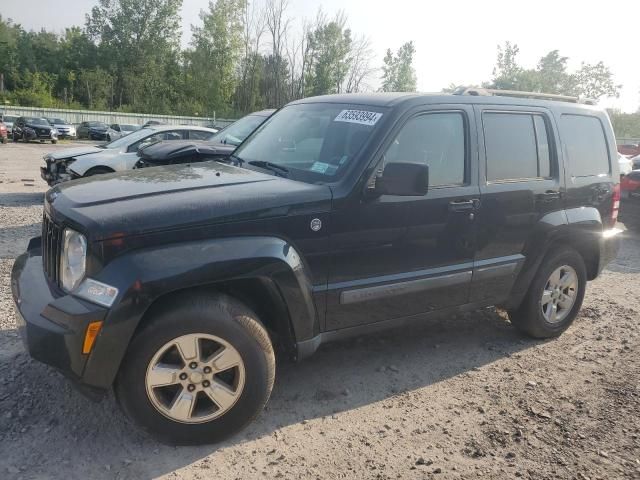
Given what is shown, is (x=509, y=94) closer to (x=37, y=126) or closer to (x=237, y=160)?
(x=237, y=160)

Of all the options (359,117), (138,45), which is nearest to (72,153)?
(359,117)

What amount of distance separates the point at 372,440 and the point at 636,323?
3.41 metres

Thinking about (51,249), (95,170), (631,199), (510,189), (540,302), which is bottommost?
(540,302)

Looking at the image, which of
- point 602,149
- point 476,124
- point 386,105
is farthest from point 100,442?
point 602,149

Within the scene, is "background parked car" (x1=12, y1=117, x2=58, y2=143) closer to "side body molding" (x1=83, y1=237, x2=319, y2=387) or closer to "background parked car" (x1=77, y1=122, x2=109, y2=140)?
"background parked car" (x1=77, y1=122, x2=109, y2=140)

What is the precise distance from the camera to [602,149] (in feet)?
15.4

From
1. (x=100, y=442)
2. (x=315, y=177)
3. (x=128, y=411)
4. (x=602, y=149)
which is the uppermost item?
(x=602, y=149)

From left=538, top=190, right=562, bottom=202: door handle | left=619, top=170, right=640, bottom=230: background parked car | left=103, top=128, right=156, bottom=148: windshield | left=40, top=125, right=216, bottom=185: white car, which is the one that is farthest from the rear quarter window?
left=103, top=128, right=156, bottom=148: windshield

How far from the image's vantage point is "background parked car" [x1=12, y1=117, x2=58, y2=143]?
1133 inches

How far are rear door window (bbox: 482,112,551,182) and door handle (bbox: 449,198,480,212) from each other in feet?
0.84

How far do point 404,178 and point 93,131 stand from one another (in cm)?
3775

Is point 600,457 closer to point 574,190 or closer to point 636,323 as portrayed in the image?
point 574,190

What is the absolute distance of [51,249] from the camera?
9.61ft

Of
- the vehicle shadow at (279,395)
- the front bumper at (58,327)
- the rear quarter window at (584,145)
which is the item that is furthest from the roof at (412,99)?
the front bumper at (58,327)
